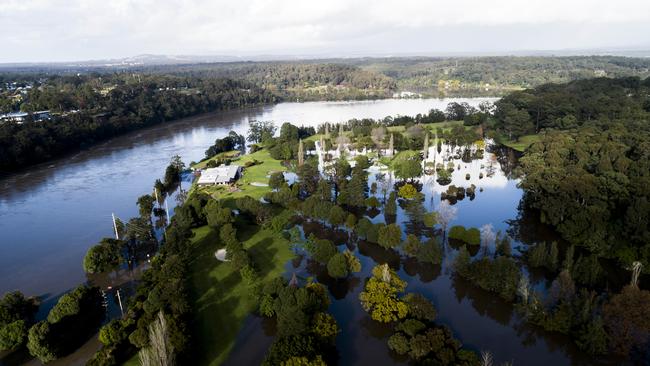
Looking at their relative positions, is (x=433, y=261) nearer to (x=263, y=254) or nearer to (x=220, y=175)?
(x=263, y=254)

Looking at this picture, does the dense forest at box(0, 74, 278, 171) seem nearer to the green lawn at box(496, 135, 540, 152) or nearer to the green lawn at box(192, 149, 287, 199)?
the green lawn at box(192, 149, 287, 199)

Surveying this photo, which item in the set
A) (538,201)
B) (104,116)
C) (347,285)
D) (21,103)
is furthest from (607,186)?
(21,103)

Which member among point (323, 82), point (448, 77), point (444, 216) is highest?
point (448, 77)

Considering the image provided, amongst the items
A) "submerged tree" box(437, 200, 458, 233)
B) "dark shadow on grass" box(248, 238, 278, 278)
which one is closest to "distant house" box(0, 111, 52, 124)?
"dark shadow on grass" box(248, 238, 278, 278)

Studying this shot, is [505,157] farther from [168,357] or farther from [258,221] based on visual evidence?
[168,357]

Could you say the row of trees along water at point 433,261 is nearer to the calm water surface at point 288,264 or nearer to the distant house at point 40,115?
the calm water surface at point 288,264

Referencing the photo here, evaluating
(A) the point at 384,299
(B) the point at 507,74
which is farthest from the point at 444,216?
(B) the point at 507,74
